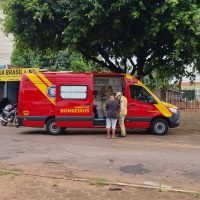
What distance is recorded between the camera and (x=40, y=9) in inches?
619

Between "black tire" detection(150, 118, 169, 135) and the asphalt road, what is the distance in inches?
13.6

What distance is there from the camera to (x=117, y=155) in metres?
11.0

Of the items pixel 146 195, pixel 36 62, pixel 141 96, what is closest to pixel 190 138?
pixel 141 96

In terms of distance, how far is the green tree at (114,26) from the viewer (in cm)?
1473

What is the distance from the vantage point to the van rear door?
52.1 ft

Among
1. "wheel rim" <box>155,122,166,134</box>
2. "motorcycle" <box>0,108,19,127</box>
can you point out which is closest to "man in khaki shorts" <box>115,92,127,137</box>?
"wheel rim" <box>155,122,166,134</box>

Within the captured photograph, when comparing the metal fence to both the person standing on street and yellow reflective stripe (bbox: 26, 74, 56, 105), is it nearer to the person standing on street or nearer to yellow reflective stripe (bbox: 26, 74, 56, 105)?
the person standing on street

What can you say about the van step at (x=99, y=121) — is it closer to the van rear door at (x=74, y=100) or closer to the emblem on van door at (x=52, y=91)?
the van rear door at (x=74, y=100)

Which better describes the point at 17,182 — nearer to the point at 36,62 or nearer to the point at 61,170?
the point at 61,170

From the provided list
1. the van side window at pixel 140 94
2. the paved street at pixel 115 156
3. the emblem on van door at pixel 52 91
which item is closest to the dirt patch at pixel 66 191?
the paved street at pixel 115 156

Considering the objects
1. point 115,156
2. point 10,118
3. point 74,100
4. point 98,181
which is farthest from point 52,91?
point 98,181

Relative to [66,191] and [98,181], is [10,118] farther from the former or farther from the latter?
[66,191]

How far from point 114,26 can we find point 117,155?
6.08 metres

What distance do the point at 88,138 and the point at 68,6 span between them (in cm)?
506
